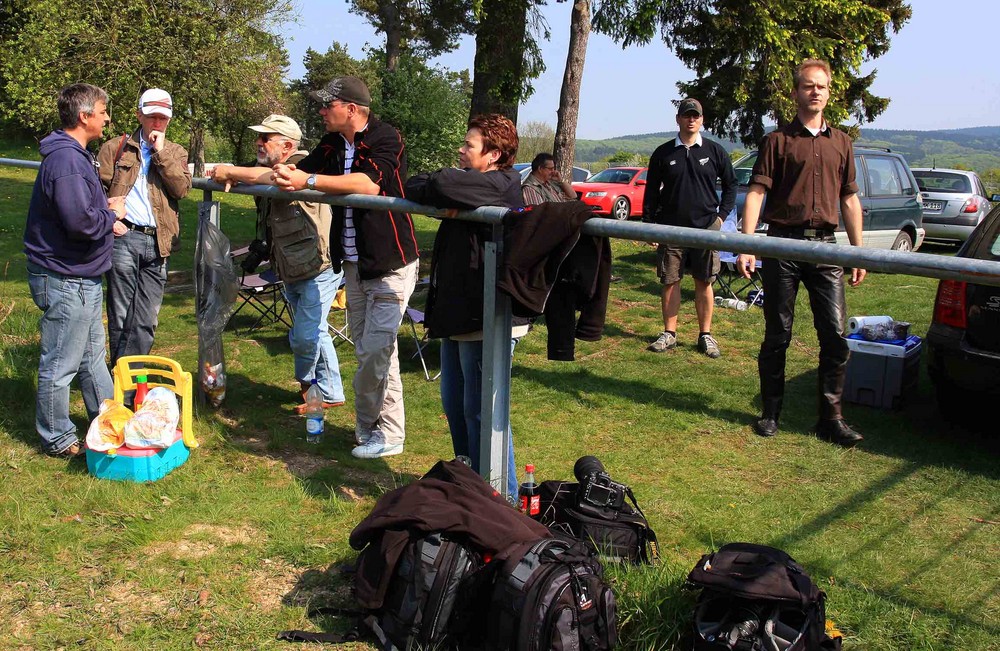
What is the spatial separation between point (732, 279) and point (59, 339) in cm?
740

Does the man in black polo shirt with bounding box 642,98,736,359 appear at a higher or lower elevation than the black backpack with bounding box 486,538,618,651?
higher

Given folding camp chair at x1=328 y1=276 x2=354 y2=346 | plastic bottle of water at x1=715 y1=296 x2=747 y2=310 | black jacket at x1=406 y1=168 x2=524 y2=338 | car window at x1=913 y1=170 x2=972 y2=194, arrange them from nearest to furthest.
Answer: black jacket at x1=406 y1=168 x2=524 y2=338 < folding camp chair at x1=328 y1=276 x2=354 y2=346 < plastic bottle of water at x1=715 y1=296 x2=747 y2=310 < car window at x1=913 y1=170 x2=972 y2=194

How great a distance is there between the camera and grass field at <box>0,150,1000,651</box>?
3.20m

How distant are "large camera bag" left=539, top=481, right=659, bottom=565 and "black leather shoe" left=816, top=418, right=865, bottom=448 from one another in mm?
2224

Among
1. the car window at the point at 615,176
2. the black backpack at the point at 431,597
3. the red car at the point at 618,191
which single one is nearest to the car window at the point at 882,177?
the red car at the point at 618,191

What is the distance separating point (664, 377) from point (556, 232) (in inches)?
151

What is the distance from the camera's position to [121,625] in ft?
10.4

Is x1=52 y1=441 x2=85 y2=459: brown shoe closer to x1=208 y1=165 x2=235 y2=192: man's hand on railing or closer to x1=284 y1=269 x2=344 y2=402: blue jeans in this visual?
x1=284 y1=269 x2=344 y2=402: blue jeans

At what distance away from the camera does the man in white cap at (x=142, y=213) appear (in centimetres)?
507

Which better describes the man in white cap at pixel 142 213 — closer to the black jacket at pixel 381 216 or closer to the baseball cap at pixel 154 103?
the baseball cap at pixel 154 103

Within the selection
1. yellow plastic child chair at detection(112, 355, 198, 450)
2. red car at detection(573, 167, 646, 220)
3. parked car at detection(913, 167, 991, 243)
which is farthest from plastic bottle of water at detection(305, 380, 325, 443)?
red car at detection(573, 167, 646, 220)

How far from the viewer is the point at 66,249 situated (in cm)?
448

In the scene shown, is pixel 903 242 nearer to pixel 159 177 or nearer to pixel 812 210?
pixel 812 210

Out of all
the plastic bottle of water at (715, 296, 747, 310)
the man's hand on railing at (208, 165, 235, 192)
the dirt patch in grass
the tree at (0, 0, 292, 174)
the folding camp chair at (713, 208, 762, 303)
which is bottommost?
the dirt patch in grass
